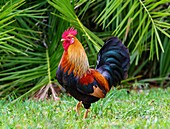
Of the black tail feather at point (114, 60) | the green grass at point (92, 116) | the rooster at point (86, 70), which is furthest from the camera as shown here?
the black tail feather at point (114, 60)

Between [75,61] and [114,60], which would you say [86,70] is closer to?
[75,61]

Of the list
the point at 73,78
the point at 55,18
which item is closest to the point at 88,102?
the point at 73,78

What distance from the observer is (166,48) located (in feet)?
26.6

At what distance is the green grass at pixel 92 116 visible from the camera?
13.5 ft

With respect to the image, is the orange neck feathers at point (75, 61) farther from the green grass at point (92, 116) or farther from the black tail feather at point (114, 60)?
the green grass at point (92, 116)

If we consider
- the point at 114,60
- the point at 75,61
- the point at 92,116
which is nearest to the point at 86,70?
the point at 75,61

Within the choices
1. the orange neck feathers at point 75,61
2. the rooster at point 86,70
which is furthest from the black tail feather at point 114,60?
the orange neck feathers at point 75,61

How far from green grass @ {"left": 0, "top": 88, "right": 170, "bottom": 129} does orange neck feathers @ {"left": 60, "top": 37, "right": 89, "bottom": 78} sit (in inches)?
17.4

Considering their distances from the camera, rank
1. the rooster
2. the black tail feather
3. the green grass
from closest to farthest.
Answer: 1. the green grass
2. the rooster
3. the black tail feather

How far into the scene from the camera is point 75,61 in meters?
4.51

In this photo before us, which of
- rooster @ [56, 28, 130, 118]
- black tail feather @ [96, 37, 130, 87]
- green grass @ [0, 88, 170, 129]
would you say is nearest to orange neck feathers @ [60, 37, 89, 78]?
rooster @ [56, 28, 130, 118]

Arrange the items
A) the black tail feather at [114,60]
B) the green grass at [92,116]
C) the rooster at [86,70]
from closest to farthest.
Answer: the green grass at [92,116]
the rooster at [86,70]
the black tail feather at [114,60]

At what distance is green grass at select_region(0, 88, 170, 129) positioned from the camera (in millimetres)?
4117

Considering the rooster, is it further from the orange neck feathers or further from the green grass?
the green grass
